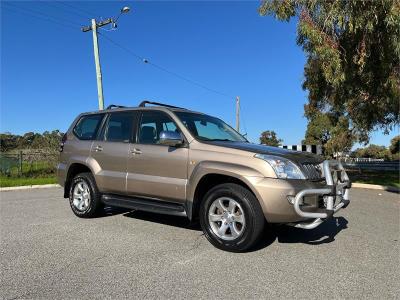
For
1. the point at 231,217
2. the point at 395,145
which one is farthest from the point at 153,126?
the point at 395,145

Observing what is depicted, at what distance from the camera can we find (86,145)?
7.59 meters

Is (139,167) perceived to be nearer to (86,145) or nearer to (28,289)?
(86,145)

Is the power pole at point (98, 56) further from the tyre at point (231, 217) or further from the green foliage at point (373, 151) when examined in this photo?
the green foliage at point (373, 151)

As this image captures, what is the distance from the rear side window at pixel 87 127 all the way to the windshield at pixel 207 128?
179 cm

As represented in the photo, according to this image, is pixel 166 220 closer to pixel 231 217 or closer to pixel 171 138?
pixel 171 138

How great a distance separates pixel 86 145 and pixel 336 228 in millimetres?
4384

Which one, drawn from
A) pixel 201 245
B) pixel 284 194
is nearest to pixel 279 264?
pixel 284 194

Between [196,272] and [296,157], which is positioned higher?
[296,157]

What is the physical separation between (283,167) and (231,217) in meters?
0.91

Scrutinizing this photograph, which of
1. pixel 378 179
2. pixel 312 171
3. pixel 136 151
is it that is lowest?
pixel 378 179

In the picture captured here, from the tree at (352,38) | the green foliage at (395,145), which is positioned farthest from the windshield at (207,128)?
the green foliage at (395,145)

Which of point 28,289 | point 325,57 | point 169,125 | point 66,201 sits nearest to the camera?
point 28,289

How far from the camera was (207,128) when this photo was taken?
6766 mm

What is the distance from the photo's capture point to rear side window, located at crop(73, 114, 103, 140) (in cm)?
768
